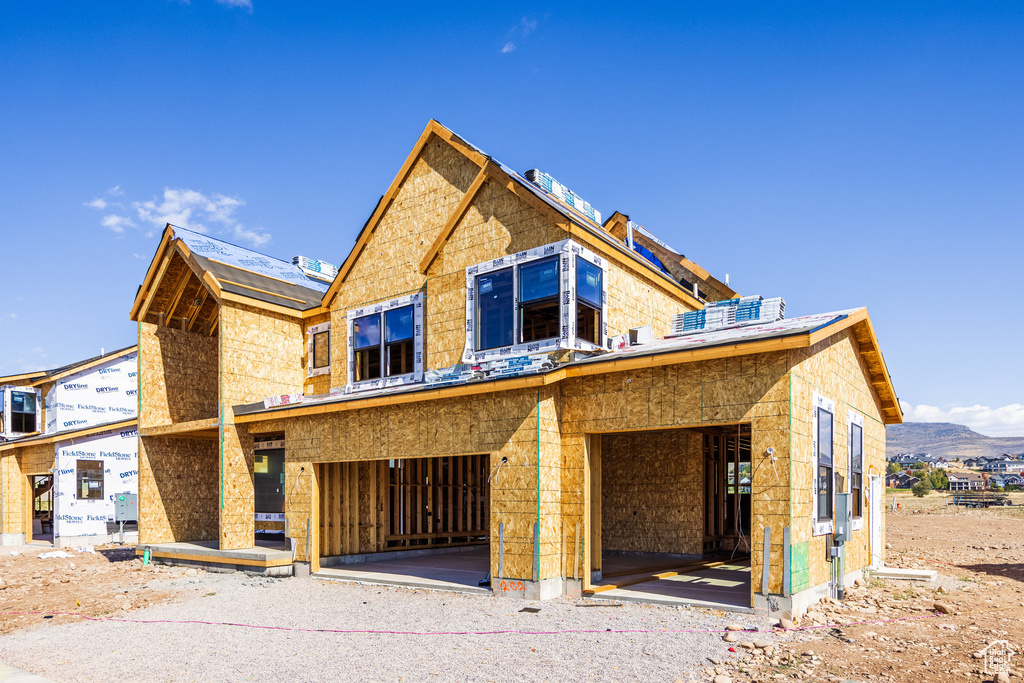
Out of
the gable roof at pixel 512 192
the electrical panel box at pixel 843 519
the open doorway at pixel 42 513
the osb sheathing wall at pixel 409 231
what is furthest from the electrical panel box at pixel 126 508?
the electrical panel box at pixel 843 519

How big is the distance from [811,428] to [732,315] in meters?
Answer: 4.19

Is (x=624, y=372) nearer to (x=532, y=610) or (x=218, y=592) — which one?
(x=532, y=610)

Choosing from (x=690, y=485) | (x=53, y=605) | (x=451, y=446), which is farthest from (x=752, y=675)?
(x=53, y=605)

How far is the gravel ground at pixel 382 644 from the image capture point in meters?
8.97

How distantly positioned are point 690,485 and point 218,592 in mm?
11427

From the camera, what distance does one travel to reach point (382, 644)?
1041 cm

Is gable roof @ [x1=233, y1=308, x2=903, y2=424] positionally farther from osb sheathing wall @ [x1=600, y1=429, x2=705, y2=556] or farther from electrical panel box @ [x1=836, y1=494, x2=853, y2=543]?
osb sheathing wall @ [x1=600, y1=429, x2=705, y2=556]

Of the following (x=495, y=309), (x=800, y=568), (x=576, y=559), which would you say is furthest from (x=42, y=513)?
(x=800, y=568)

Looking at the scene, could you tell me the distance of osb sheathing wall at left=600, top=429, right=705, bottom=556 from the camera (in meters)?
18.9

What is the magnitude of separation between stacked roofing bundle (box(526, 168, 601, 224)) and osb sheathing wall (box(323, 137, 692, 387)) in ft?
4.91

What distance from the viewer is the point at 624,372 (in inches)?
512

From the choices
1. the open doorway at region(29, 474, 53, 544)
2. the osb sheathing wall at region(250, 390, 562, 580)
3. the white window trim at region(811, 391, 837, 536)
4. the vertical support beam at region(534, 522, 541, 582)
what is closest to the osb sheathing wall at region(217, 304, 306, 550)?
the osb sheathing wall at region(250, 390, 562, 580)

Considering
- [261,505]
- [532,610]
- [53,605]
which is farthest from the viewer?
[261,505]

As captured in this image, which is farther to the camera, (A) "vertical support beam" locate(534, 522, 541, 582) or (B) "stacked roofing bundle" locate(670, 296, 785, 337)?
(B) "stacked roofing bundle" locate(670, 296, 785, 337)
